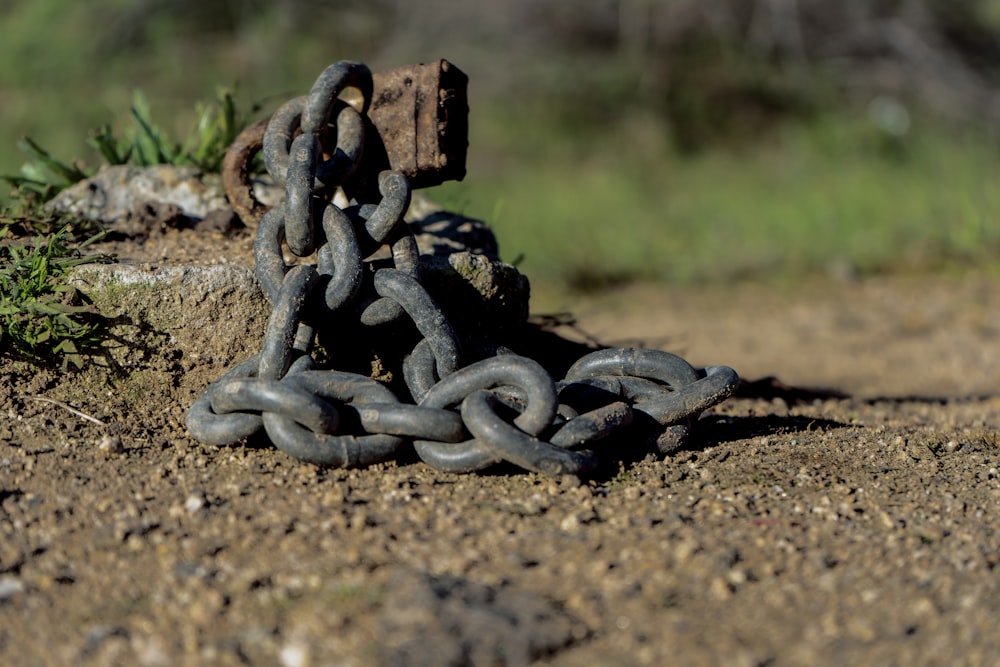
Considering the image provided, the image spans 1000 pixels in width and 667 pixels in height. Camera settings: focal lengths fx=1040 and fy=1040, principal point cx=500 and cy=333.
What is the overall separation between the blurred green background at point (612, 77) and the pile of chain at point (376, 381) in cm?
495

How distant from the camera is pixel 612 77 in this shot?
326 inches

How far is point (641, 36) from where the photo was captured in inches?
326

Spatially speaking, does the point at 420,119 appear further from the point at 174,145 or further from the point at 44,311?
the point at 174,145

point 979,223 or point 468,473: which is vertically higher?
point 979,223

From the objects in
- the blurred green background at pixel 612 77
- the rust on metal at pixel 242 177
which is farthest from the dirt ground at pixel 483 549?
the blurred green background at pixel 612 77

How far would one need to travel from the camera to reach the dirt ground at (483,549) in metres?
1.56

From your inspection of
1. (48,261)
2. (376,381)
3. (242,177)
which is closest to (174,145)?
(242,177)

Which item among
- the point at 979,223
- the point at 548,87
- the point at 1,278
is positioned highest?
the point at 548,87

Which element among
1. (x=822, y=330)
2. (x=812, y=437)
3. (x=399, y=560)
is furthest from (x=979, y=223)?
(x=399, y=560)

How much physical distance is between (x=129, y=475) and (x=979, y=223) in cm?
532

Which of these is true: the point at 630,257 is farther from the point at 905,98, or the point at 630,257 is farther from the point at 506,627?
the point at 506,627

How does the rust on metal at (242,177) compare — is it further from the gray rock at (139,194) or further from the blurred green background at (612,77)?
the blurred green background at (612,77)

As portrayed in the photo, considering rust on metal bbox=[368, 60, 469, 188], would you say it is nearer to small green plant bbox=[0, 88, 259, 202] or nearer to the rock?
the rock

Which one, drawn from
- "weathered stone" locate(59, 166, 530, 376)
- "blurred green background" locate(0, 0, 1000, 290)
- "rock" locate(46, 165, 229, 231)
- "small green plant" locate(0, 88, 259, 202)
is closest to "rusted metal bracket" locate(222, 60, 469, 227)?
"weathered stone" locate(59, 166, 530, 376)
